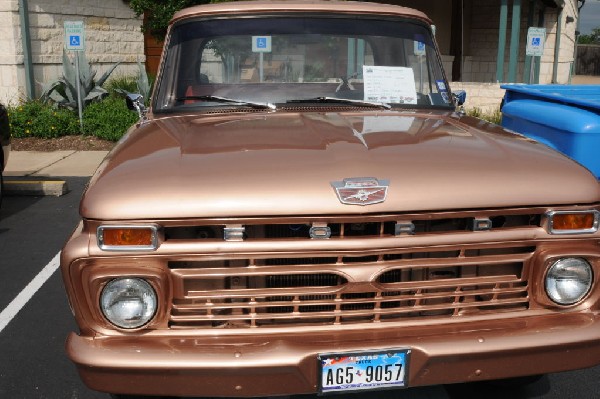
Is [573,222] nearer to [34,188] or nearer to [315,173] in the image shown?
[315,173]

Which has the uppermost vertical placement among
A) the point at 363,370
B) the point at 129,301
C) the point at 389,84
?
the point at 389,84

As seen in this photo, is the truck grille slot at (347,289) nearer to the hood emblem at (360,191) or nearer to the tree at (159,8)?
the hood emblem at (360,191)

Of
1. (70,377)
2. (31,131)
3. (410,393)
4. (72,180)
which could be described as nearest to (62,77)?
(31,131)

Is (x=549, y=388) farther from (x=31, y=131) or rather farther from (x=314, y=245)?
(x=31, y=131)

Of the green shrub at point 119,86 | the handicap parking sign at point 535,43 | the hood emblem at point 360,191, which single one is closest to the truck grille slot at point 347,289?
the hood emblem at point 360,191

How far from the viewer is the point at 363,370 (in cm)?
237

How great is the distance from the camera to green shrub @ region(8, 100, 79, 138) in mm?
10805

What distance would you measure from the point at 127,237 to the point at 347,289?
781 millimetres

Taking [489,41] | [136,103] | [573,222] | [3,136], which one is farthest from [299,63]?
[489,41]

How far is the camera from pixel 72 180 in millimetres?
8281

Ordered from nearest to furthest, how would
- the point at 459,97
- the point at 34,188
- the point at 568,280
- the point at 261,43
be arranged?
the point at 568,280, the point at 261,43, the point at 459,97, the point at 34,188

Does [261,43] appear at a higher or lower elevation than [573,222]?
higher

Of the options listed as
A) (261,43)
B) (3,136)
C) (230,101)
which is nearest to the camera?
(230,101)

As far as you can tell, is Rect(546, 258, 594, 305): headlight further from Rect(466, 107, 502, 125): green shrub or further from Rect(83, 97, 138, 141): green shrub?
Rect(466, 107, 502, 125): green shrub
